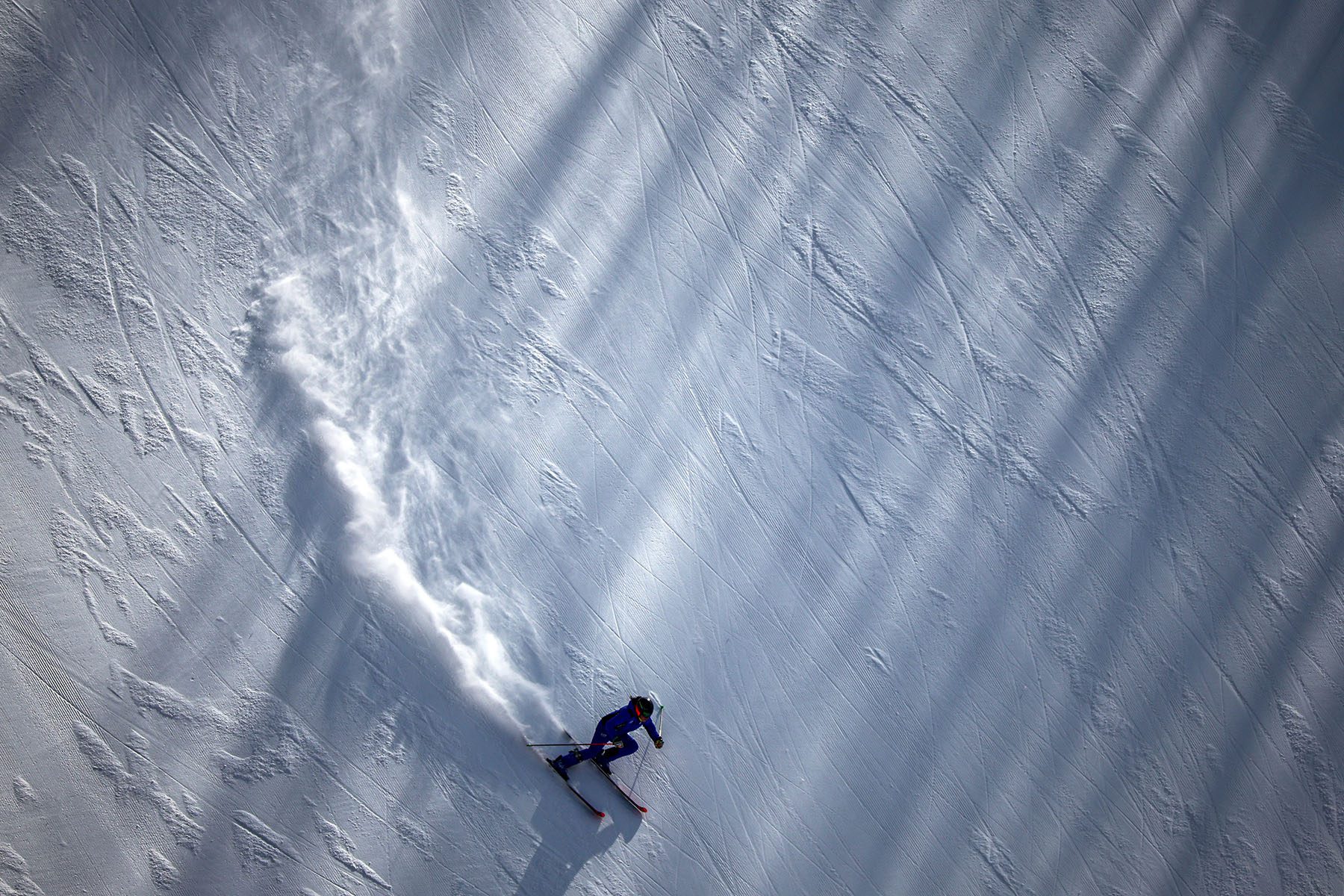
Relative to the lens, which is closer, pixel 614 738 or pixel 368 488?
pixel 614 738

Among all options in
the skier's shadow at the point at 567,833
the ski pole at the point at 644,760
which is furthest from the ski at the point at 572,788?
the ski pole at the point at 644,760

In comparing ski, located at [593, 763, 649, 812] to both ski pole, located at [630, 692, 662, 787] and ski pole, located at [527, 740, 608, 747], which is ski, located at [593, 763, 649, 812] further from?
ski pole, located at [527, 740, 608, 747]

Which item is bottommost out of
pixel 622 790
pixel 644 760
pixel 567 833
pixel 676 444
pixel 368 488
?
pixel 567 833

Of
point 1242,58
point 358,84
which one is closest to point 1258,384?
point 1242,58

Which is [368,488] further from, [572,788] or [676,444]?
[572,788]

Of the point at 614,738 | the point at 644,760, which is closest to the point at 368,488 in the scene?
the point at 614,738

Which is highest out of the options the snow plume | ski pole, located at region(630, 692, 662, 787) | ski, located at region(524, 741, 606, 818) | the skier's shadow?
the snow plume

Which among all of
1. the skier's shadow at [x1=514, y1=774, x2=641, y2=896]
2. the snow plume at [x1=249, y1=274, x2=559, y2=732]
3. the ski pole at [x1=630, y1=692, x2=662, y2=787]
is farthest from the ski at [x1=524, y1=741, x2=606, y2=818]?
the ski pole at [x1=630, y1=692, x2=662, y2=787]
